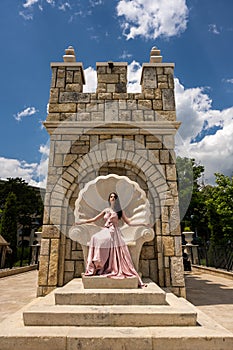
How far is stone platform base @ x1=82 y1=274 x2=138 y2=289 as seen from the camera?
10.5ft

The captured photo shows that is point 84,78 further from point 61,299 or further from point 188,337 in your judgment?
point 188,337

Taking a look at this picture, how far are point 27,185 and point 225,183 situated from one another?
19.6 meters

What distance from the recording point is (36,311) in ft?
8.50

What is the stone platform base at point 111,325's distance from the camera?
7.47 feet

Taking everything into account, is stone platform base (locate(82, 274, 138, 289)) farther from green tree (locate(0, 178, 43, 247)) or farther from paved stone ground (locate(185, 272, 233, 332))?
green tree (locate(0, 178, 43, 247))

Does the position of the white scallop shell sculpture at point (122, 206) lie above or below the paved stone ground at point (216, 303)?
above

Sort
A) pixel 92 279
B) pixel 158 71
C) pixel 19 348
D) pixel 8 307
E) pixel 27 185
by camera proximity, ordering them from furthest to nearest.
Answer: pixel 27 185 < pixel 158 71 < pixel 8 307 < pixel 92 279 < pixel 19 348

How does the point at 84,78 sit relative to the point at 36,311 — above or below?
above

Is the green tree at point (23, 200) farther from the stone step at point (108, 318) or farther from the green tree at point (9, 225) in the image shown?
the stone step at point (108, 318)

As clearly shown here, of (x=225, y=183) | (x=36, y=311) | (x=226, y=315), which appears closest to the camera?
(x=36, y=311)

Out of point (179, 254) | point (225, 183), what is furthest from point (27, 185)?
point (179, 254)

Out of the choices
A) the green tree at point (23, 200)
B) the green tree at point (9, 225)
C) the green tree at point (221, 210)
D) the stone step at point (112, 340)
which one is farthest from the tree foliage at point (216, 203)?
the green tree at point (23, 200)

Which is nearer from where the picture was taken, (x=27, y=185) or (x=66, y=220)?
(x=66, y=220)

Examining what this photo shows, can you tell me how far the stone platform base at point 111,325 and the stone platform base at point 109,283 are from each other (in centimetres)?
14
